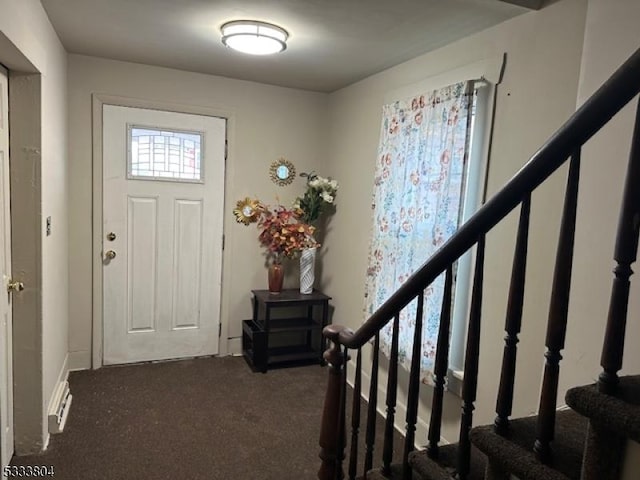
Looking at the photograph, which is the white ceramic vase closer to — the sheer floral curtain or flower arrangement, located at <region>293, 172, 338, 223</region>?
flower arrangement, located at <region>293, 172, 338, 223</region>

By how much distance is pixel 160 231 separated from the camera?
3582 millimetres

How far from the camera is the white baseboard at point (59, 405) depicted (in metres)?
2.50

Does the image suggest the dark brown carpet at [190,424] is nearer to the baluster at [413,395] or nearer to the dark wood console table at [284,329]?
the dark wood console table at [284,329]

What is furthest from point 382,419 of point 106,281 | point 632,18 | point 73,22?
point 73,22

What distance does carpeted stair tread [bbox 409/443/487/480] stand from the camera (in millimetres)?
1291

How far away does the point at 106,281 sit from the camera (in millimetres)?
3465

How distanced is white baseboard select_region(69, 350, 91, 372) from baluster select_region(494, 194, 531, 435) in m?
3.30

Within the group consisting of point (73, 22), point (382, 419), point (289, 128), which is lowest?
point (382, 419)

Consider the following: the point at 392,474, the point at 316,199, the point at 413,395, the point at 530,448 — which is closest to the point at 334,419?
the point at 392,474

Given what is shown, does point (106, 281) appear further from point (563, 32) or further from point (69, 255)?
point (563, 32)

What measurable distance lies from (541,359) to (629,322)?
0.54 m

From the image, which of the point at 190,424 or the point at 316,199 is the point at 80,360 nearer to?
the point at 190,424

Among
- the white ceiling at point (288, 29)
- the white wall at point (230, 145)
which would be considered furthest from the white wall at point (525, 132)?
the white wall at point (230, 145)


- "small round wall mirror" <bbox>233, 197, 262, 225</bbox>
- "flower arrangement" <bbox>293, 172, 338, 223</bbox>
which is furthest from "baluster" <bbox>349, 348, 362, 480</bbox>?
"small round wall mirror" <bbox>233, 197, 262, 225</bbox>
